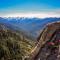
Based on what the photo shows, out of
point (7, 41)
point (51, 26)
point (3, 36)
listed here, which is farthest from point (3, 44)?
point (51, 26)

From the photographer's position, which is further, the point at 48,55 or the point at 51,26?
the point at 51,26

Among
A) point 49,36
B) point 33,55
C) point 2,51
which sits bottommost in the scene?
point 2,51

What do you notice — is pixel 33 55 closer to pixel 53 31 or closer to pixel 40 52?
pixel 40 52

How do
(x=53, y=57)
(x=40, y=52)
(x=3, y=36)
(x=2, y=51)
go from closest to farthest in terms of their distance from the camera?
(x=53, y=57) < (x=40, y=52) < (x=2, y=51) < (x=3, y=36)

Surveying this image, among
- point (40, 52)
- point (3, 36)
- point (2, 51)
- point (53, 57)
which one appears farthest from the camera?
point (3, 36)

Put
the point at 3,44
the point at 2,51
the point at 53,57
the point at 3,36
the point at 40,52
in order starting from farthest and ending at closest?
the point at 3,36 < the point at 3,44 < the point at 2,51 < the point at 40,52 < the point at 53,57

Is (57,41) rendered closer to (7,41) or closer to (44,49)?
(44,49)

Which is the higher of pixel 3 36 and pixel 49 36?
pixel 49 36

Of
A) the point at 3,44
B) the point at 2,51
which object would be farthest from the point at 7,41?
the point at 2,51

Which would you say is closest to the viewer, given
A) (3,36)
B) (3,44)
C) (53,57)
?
(53,57)
